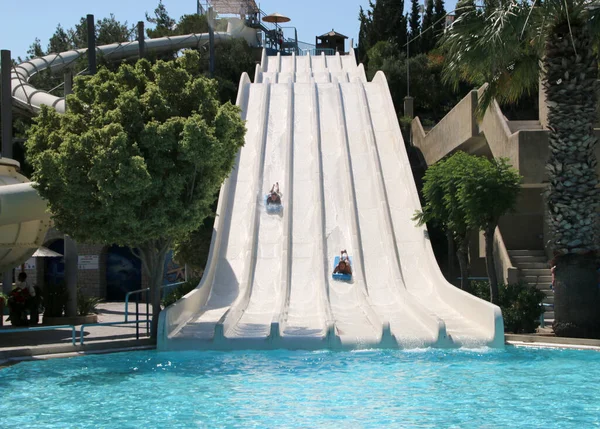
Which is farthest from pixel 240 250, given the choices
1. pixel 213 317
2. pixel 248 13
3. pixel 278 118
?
pixel 248 13

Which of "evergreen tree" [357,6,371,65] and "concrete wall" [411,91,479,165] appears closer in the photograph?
"concrete wall" [411,91,479,165]

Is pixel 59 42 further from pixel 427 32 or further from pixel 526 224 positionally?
pixel 526 224

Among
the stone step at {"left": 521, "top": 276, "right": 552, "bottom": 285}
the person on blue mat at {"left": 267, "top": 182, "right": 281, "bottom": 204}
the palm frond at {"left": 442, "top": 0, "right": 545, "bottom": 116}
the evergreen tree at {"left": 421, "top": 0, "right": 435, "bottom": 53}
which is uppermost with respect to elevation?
the evergreen tree at {"left": 421, "top": 0, "right": 435, "bottom": 53}

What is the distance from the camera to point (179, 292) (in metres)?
21.1

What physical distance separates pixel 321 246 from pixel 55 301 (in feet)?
23.1

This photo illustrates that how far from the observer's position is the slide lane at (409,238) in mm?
17031

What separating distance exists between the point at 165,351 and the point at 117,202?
118 inches

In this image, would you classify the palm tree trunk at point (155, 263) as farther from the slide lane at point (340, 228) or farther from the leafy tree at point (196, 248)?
the leafy tree at point (196, 248)

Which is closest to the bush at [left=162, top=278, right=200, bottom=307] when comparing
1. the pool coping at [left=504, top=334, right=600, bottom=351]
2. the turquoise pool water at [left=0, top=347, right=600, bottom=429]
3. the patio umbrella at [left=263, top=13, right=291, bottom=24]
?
the turquoise pool water at [left=0, top=347, right=600, bottom=429]

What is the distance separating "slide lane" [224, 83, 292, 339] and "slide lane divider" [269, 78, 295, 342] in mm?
57

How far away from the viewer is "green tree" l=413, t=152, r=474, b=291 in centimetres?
1900

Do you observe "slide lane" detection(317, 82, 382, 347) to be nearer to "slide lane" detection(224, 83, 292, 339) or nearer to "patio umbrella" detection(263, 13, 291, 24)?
"slide lane" detection(224, 83, 292, 339)

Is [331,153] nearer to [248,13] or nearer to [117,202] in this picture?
[117,202]

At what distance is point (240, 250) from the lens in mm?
22234
